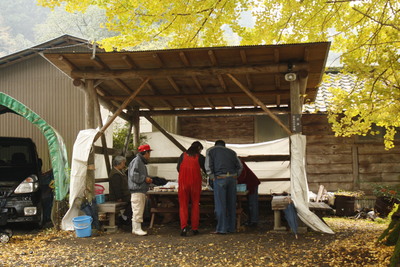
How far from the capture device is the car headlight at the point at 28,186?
30.0ft

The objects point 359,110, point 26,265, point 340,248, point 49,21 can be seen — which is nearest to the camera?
point 26,265

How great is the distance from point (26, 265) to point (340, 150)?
10417mm

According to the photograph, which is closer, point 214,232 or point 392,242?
point 392,242

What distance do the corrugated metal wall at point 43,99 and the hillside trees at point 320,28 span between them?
572 centimetres

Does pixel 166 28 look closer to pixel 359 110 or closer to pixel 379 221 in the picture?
pixel 359 110

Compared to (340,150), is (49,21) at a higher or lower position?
higher

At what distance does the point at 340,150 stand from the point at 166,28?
7230 mm

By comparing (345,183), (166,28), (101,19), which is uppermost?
(101,19)

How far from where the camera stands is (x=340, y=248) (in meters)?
6.90

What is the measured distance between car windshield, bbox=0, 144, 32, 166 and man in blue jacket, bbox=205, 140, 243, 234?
4.45m

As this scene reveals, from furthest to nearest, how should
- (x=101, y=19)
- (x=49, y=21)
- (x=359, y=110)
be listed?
1. (x=49, y=21)
2. (x=101, y=19)
3. (x=359, y=110)

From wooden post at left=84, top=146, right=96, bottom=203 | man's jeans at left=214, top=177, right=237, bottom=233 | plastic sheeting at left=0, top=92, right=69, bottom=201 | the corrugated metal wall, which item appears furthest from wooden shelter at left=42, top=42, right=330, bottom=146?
the corrugated metal wall

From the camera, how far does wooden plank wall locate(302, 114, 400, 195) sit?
13867 millimetres

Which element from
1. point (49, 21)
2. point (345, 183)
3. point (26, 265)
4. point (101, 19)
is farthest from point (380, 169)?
point (49, 21)
